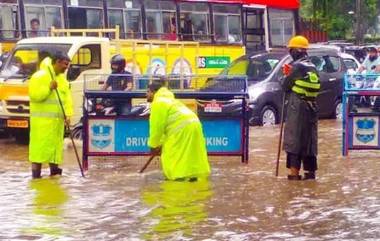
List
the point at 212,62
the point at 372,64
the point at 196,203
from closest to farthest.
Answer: the point at 196,203 → the point at 372,64 → the point at 212,62

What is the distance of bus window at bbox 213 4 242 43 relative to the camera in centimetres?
2630

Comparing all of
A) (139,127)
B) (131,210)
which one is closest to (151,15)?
(139,127)

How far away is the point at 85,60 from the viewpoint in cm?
1769

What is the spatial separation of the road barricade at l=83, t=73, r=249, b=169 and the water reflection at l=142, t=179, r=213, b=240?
1.51m

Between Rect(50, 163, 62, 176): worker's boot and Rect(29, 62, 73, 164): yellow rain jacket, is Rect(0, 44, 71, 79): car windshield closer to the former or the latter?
Rect(50, 163, 62, 176): worker's boot

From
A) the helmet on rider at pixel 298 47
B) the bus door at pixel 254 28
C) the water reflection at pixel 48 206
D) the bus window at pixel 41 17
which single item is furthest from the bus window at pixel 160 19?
the helmet on rider at pixel 298 47

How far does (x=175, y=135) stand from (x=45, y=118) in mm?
1780

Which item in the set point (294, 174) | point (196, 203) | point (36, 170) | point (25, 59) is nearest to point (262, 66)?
point (25, 59)

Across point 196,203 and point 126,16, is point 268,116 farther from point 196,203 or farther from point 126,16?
point 196,203

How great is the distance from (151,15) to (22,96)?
7969 mm

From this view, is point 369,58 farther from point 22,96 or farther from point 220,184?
point 220,184

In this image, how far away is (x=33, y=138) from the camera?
40.1 feet

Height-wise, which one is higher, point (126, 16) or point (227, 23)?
point (126, 16)

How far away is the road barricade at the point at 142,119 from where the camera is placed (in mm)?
13070
